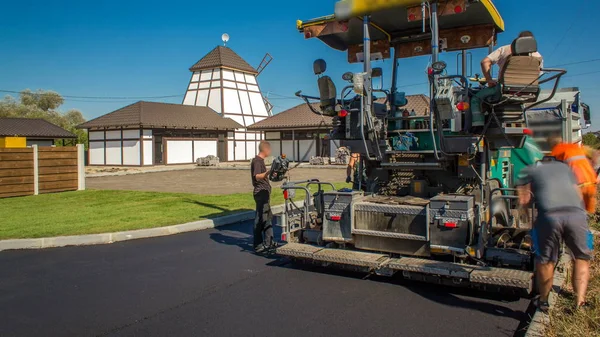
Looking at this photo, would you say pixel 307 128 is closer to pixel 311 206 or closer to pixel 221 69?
pixel 221 69

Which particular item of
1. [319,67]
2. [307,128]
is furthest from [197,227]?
[307,128]

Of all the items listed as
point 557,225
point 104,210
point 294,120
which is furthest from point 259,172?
point 294,120

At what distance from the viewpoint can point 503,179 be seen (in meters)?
7.25

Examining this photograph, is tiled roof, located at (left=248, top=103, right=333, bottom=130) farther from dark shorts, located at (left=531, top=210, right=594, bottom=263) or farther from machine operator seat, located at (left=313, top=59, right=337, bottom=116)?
dark shorts, located at (left=531, top=210, right=594, bottom=263)

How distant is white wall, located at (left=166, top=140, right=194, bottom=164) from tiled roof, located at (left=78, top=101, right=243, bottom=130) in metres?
1.39

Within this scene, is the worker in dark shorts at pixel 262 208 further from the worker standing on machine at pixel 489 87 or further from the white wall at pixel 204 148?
the white wall at pixel 204 148

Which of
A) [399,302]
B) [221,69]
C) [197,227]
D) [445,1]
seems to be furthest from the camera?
[221,69]

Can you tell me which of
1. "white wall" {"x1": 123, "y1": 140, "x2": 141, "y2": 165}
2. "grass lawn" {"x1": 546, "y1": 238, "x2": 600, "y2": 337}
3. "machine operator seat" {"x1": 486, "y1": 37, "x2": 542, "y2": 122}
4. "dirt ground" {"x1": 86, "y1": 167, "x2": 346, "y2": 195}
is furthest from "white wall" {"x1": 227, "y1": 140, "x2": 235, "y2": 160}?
"grass lawn" {"x1": 546, "y1": 238, "x2": 600, "y2": 337}

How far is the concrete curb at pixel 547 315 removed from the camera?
14.0 ft

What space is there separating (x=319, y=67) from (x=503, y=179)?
3123 millimetres

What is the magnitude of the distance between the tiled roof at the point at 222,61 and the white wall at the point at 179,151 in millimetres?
10575

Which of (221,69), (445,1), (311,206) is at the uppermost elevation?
(221,69)

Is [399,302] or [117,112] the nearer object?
[399,302]

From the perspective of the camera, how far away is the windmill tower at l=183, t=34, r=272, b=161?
47.8 metres
